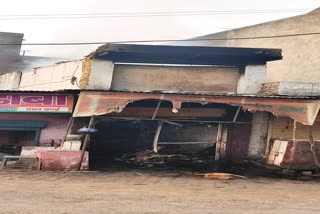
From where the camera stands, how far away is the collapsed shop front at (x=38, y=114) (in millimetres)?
14844

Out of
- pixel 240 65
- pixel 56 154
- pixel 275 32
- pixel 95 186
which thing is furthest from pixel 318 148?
pixel 275 32

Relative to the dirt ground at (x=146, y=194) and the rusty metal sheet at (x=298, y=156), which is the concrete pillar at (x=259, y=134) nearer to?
the rusty metal sheet at (x=298, y=156)

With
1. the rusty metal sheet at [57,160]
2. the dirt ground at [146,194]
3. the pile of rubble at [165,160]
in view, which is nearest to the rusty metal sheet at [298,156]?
the dirt ground at [146,194]

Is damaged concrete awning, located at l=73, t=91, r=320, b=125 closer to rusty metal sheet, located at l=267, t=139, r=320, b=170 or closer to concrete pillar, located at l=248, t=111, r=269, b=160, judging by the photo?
rusty metal sheet, located at l=267, t=139, r=320, b=170

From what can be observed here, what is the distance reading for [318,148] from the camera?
13.9m

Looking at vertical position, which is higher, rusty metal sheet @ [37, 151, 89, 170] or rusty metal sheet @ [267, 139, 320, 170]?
rusty metal sheet @ [267, 139, 320, 170]

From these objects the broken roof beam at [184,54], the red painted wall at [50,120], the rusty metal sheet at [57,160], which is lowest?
the rusty metal sheet at [57,160]

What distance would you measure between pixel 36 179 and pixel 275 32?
17.8m

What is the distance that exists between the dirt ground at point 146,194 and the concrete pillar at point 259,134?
3.38m

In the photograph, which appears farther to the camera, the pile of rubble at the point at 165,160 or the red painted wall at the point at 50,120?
the red painted wall at the point at 50,120

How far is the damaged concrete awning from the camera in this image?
42.5 feet

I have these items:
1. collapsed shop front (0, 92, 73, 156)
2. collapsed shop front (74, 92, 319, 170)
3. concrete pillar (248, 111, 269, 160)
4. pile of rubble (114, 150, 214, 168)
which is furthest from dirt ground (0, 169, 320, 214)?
concrete pillar (248, 111, 269, 160)

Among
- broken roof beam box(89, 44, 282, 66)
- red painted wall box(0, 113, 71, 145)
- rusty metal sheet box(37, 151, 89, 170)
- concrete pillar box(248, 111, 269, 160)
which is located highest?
broken roof beam box(89, 44, 282, 66)

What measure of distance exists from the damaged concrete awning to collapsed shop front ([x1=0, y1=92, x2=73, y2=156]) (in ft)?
6.53
